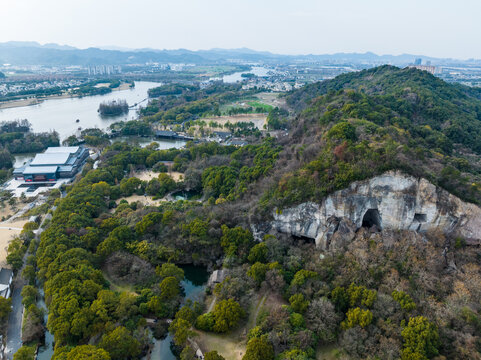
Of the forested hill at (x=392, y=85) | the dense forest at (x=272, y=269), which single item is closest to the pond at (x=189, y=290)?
the dense forest at (x=272, y=269)

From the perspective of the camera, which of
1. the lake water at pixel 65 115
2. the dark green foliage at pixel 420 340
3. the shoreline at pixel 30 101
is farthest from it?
the shoreline at pixel 30 101

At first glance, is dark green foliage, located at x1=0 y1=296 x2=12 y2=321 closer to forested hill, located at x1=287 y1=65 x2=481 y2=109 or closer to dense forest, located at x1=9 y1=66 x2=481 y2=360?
dense forest, located at x1=9 y1=66 x2=481 y2=360

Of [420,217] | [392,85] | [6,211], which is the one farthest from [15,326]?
[392,85]

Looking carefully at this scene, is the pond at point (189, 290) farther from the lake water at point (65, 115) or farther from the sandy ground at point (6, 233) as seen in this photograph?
the lake water at point (65, 115)

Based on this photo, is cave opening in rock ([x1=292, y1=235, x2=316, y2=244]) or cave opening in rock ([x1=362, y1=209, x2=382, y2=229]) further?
cave opening in rock ([x1=292, y1=235, x2=316, y2=244])

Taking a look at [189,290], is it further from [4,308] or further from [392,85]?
[392,85]

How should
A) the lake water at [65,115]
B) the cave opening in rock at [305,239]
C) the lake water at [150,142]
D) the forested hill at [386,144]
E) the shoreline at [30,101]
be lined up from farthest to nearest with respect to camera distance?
the shoreline at [30,101] → the lake water at [65,115] → the lake water at [150,142] → the cave opening in rock at [305,239] → the forested hill at [386,144]

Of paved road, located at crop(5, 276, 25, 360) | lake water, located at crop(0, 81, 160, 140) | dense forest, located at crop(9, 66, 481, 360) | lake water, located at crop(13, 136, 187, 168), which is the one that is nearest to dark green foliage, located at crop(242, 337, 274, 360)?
dense forest, located at crop(9, 66, 481, 360)
